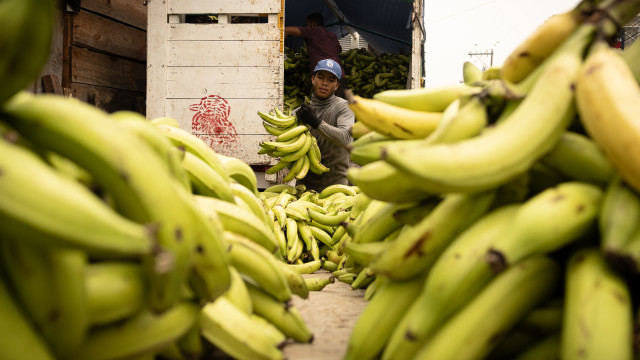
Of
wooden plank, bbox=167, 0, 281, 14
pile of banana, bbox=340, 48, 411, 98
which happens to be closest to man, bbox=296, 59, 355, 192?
wooden plank, bbox=167, 0, 281, 14

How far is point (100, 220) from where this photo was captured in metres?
0.60

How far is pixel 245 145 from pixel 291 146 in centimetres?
84

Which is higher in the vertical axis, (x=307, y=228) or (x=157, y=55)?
(x=157, y=55)

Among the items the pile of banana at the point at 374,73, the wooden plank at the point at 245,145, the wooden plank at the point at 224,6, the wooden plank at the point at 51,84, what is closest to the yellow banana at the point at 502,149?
the wooden plank at the point at 245,145

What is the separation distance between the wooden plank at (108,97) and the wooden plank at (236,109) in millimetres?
698

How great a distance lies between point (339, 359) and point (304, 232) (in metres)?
2.00

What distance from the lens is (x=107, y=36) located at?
194 inches

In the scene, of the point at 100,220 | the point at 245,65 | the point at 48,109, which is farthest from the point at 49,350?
the point at 245,65

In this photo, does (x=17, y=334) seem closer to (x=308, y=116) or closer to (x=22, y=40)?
(x=22, y=40)

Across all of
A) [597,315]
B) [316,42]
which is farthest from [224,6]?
[597,315]

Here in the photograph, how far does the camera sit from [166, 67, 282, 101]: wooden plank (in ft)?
16.0

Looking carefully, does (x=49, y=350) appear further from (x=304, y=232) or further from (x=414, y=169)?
(x=304, y=232)

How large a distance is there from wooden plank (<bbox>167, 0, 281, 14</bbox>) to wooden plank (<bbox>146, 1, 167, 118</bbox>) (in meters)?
0.14

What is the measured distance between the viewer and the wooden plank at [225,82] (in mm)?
4867
